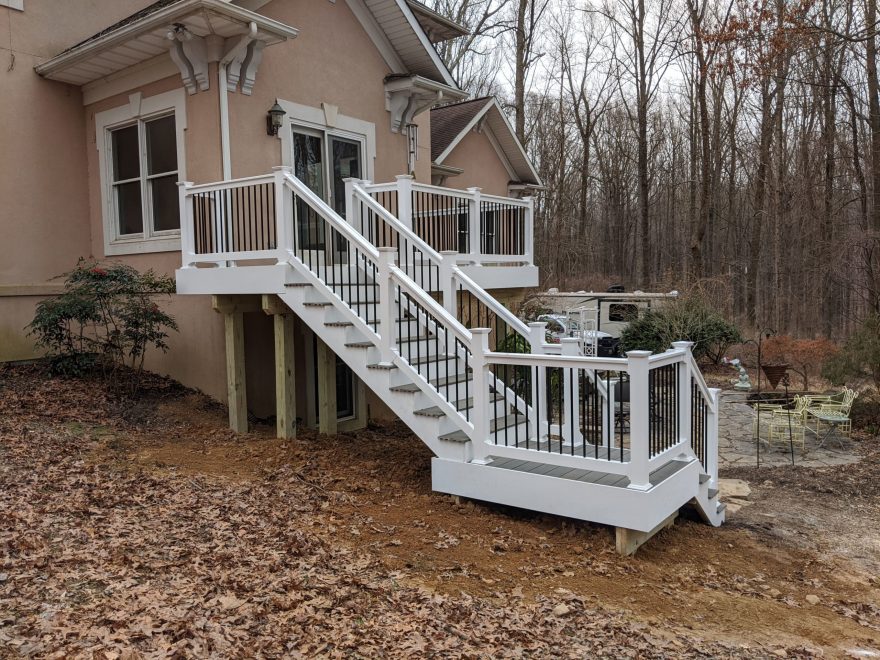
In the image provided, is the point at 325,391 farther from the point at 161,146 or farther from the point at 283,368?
the point at 161,146

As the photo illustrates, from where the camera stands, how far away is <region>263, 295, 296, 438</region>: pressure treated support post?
26.2 feet

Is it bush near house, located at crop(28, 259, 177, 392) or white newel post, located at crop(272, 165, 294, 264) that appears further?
bush near house, located at crop(28, 259, 177, 392)

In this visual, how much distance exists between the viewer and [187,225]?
8555mm

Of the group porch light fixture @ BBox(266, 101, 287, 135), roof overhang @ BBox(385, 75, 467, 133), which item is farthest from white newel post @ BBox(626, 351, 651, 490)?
roof overhang @ BBox(385, 75, 467, 133)

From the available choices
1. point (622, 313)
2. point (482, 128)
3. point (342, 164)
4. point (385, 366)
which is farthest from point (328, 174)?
point (622, 313)

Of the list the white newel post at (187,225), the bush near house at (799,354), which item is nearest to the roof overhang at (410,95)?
the white newel post at (187,225)

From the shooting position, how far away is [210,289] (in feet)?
27.3

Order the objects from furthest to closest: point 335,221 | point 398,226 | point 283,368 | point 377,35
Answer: point 377,35 < point 398,226 < point 283,368 < point 335,221

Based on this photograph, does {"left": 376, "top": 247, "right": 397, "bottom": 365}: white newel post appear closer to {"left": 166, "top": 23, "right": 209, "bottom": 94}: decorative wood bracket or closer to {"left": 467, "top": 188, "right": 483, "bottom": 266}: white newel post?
{"left": 467, "top": 188, "right": 483, "bottom": 266}: white newel post

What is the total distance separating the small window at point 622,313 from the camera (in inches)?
749

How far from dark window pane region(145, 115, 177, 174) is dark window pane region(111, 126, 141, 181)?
0.85 feet

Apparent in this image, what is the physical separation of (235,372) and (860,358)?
9819 millimetres

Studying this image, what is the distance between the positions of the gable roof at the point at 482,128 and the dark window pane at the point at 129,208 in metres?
6.26

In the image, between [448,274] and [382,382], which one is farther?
[448,274]
